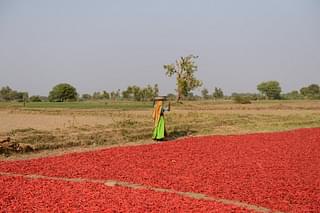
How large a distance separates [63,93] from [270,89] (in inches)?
2462

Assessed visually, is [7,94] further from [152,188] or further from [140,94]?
[152,188]

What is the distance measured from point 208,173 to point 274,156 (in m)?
3.08

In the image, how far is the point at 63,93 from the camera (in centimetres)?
9325

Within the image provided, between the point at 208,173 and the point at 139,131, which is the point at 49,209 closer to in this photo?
the point at 208,173

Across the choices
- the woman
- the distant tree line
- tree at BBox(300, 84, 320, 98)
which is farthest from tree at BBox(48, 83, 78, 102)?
the woman

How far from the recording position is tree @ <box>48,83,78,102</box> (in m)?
93.2

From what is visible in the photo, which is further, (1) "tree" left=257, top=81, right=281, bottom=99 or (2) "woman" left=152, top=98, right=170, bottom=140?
(1) "tree" left=257, top=81, right=281, bottom=99

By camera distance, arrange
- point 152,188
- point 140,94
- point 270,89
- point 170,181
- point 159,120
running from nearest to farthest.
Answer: point 152,188
point 170,181
point 159,120
point 140,94
point 270,89

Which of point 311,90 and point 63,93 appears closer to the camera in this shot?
point 63,93

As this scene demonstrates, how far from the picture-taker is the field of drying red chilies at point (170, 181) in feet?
17.7

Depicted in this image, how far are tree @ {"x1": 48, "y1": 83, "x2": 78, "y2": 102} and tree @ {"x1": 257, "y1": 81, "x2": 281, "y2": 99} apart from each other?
191ft

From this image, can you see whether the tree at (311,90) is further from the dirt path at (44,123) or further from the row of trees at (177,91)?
the dirt path at (44,123)

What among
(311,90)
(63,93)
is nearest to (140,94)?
(63,93)

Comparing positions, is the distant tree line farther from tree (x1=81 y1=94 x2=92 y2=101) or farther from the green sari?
the green sari
